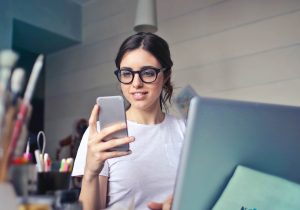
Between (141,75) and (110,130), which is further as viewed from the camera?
(141,75)

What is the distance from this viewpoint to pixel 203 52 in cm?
222

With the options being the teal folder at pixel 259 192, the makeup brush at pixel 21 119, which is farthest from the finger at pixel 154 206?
the makeup brush at pixel 21 119

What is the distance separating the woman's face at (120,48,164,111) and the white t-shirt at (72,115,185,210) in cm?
9

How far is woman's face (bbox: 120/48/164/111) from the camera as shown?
103 centimetres

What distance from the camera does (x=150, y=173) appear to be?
3.30 feet

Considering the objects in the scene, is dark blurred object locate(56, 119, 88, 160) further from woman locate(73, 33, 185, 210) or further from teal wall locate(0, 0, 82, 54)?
woman locate(73, 33, 185, 210)

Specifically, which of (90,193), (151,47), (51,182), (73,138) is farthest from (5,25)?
(51,182)

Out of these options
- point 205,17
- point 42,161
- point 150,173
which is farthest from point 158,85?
point 205,17

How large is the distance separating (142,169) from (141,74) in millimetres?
275

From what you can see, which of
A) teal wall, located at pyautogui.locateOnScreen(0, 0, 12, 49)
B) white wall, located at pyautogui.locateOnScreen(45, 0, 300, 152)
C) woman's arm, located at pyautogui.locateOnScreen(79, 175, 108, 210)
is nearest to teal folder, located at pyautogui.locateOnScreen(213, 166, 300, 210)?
woman's arm, located at pyautogui.locateOnScreen(79, 175, 108, 210)

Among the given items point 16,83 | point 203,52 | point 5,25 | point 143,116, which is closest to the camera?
point 16,83

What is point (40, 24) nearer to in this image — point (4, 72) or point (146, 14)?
point (146, 14)

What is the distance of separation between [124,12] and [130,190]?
1952 millimetres

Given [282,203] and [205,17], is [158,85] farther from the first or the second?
[205,17]
